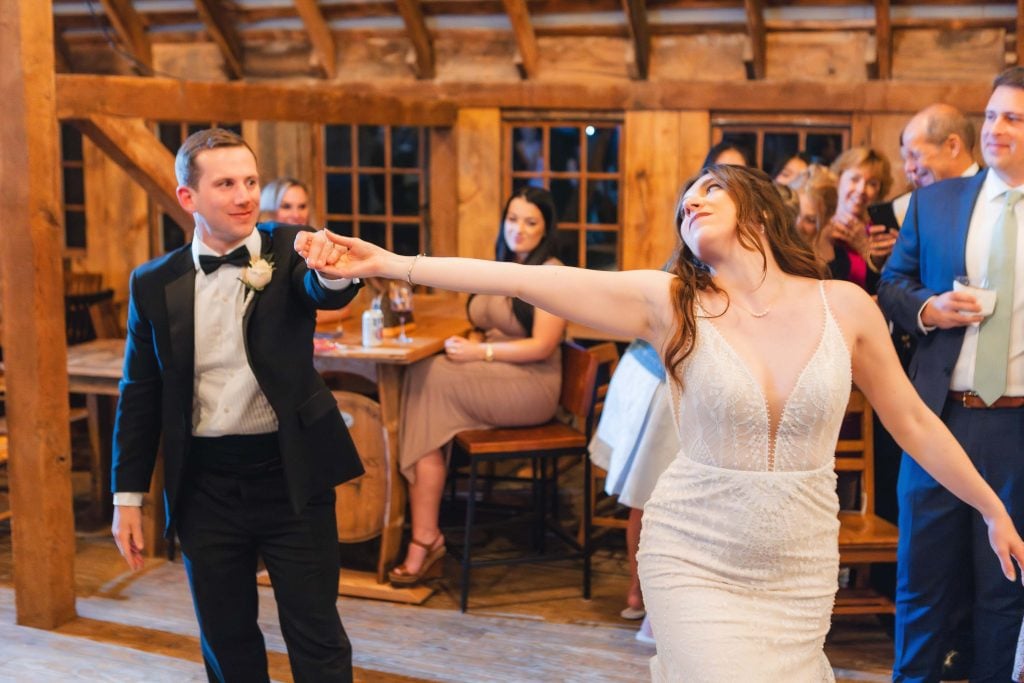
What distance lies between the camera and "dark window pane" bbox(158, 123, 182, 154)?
7515mm

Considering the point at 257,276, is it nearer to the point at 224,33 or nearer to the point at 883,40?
the point at 883,40

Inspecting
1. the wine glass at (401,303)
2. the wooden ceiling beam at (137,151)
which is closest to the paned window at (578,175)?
the wine glass at (401,303)

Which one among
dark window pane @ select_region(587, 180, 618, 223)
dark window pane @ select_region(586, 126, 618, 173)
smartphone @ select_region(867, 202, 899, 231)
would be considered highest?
dark window pane @ select_region(586, 126, 618, 173)

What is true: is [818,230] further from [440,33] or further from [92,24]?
[92,24]

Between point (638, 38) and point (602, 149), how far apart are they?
743 mm

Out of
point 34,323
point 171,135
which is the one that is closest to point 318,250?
point 34,323

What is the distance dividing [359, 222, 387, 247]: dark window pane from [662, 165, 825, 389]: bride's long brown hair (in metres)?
5.00

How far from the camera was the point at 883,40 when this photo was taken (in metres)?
6.13

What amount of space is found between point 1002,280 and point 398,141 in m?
4.78

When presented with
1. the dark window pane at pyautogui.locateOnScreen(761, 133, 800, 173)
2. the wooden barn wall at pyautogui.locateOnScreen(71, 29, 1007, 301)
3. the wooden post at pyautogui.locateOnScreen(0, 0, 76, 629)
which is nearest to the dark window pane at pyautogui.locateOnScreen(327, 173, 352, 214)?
the wooden barn wall at pyautogui.locateOnScreen(71, 29, 1007, 301)

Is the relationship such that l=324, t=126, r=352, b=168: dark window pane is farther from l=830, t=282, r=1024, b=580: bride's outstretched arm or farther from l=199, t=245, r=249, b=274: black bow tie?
l=830, t=282, r=1024, b=580: bride's outstretched arm

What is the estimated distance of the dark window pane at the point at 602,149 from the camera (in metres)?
6.86

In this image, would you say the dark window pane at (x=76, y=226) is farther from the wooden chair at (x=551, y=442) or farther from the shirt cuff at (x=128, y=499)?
the shirt cuff at (x=128, y=499)

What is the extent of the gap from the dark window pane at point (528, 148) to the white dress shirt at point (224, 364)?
425 centimetres
